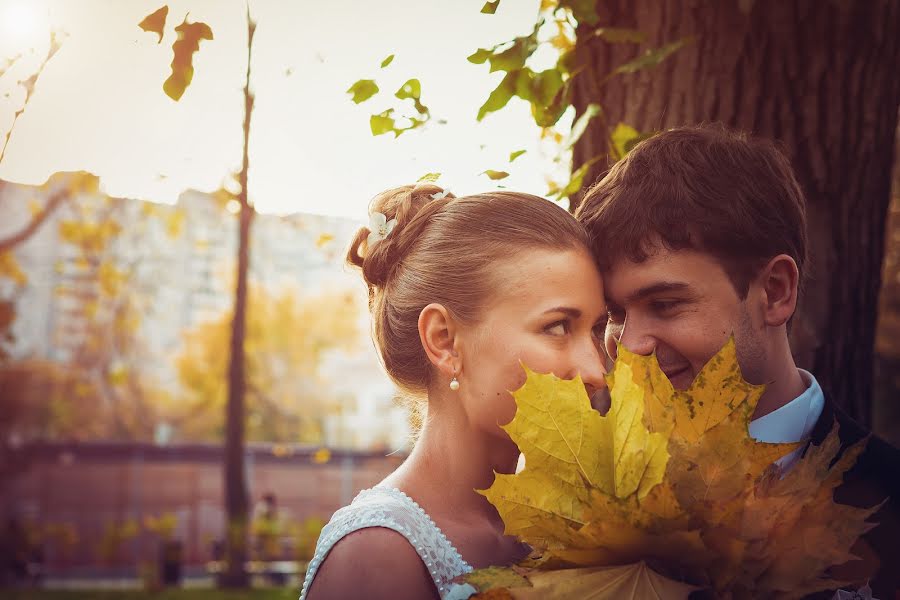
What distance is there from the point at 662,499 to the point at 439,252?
4.29 ft

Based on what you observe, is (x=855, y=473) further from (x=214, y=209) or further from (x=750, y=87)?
(x=214, y=209)

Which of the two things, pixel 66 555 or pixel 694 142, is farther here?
pixel 66 555

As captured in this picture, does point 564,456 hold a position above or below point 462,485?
above

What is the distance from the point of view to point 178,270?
1328 inches

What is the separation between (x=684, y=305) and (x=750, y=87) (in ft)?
3.48

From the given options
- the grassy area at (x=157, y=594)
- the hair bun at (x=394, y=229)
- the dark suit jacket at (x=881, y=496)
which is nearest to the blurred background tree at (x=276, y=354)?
the grassy area at (x=157, y=594)

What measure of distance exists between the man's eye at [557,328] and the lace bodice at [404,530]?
542 mm

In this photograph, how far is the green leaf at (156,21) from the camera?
2.66 meters

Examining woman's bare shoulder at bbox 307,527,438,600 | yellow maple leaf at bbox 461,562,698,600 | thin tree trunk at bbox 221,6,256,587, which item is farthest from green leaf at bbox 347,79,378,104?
thin tree trunk at bbox 221,6,256,587

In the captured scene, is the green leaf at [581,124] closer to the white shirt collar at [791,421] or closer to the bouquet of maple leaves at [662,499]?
the white shirt collar at [791,421]

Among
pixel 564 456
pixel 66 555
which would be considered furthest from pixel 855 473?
pixel 66 555

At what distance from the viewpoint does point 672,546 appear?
1.19 m

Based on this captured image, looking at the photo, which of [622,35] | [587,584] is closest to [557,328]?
[587,584]

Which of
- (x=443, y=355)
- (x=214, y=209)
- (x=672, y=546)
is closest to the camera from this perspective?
(x=672, y=546)
